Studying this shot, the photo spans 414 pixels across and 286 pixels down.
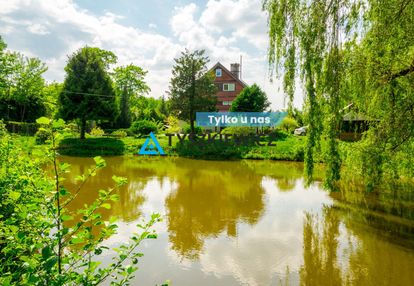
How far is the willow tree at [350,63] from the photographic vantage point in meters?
7.10

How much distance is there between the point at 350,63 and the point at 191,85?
19.4 metres

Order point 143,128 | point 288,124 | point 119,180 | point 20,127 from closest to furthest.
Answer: point 119,180 → point 20,127 → point 288,124 → point 143,128

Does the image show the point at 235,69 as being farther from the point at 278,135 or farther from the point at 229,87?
the point at 278,135

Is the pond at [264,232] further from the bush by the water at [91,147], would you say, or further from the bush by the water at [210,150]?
the bush by the water at [91,147]

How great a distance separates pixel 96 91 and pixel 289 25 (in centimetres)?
2058

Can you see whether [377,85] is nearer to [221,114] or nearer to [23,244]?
[23,244]

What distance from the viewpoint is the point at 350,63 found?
25.0 feet

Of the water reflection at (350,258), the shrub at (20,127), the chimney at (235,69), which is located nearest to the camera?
the water reflection at (350,258)

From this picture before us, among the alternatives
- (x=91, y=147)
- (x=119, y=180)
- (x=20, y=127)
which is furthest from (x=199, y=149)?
(x=119, y=180)

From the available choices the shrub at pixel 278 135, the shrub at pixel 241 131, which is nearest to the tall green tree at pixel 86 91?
the shrub at pixel 241 131

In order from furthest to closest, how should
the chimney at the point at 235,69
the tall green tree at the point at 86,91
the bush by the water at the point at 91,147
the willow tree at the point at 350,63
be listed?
1. the chimney at the point at 235,69
2. the tall green tree at the point at 86,91
3. the bush by the water at the point at 91,147
4. the willow tree at the point at 350,63

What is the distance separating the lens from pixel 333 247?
691cm

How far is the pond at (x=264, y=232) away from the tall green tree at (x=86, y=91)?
1275 cm

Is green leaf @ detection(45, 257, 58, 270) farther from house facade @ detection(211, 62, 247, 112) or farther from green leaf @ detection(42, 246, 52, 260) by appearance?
house facade @ detection(211, 62, 247, 112)
